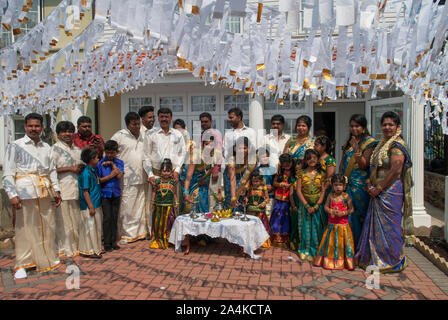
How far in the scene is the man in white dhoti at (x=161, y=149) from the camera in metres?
5.06

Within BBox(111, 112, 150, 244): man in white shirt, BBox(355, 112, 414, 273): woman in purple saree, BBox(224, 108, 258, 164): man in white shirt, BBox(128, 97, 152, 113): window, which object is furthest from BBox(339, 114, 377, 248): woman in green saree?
BBox(128, 97, 152, 113): window

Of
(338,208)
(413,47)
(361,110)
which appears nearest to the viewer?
(413,47)

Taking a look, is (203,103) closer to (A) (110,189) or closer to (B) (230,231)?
(A) (110,189)

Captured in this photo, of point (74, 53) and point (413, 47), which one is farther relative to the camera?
point (74, 53)

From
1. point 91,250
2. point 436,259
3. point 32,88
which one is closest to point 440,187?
point 436,259

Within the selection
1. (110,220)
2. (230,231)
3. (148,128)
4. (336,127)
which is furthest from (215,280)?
(336,127)

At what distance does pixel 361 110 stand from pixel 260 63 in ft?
26.8

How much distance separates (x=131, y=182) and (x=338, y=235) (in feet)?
10.2

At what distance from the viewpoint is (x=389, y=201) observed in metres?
3.79

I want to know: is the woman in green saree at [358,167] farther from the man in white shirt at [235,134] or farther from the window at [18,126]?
the window at [18,126]

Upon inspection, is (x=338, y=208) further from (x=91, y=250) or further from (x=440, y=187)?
(x=440, y=187)
